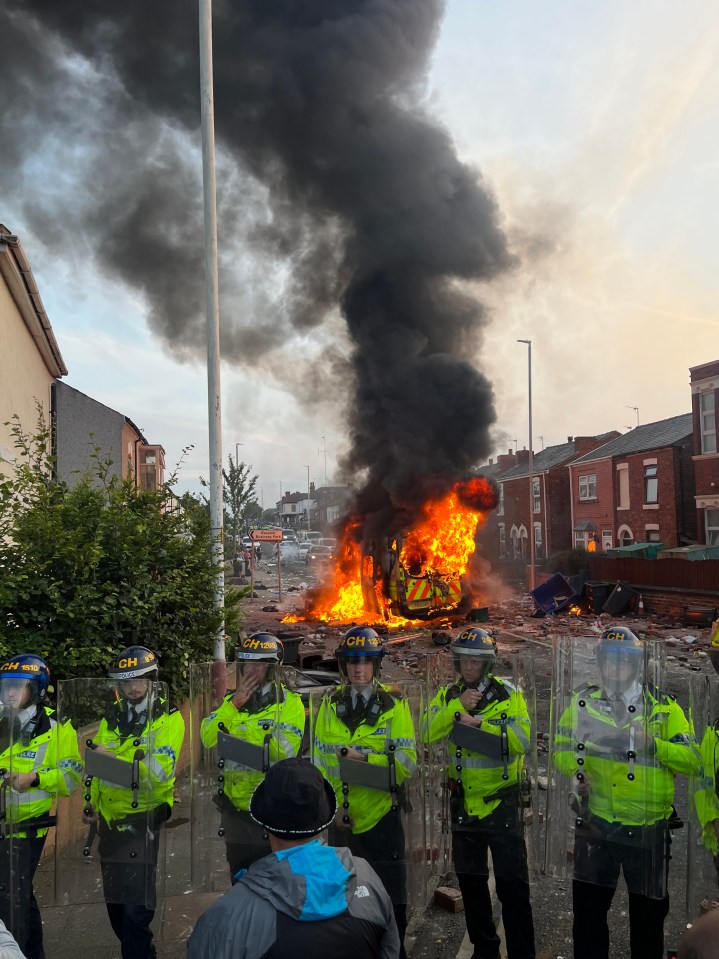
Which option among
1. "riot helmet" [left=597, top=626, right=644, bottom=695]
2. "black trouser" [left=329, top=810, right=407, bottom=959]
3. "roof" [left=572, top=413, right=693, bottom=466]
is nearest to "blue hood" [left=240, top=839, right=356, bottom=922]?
"black trouser" [left=329, top=810, right=407, bottom=959]

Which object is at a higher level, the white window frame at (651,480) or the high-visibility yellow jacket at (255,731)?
the white window frame at (651,480)

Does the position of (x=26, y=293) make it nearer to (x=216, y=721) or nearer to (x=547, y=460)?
(x=216, y=721)

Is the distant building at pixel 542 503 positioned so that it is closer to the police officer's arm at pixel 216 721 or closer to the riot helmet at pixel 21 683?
the police officer's arm at pixel 216 721

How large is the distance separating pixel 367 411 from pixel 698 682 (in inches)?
867

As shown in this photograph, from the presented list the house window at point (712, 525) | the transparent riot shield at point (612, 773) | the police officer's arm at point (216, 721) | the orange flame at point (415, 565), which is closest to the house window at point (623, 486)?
the house window at point (712, 525)

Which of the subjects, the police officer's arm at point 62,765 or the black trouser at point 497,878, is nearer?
the police officer's arm at point 62,765

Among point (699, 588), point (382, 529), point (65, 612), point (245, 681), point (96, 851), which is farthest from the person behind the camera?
point (382, 529)

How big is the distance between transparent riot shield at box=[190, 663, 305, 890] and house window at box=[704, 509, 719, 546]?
25708 millimetres

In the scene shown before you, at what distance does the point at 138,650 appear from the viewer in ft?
13.3

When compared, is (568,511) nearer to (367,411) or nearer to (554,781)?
(367,411)

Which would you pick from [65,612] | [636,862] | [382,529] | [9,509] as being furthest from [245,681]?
[382,529]

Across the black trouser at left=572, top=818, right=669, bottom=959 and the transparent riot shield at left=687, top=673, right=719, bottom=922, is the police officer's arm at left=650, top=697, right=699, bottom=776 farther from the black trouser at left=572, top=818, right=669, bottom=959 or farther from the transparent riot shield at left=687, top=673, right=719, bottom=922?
the black trouser at left=572, top=818, right=669, bottom=959

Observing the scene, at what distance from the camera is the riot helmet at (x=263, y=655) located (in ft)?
13.3

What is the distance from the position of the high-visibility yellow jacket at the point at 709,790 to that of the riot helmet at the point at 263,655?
7.27 ft
